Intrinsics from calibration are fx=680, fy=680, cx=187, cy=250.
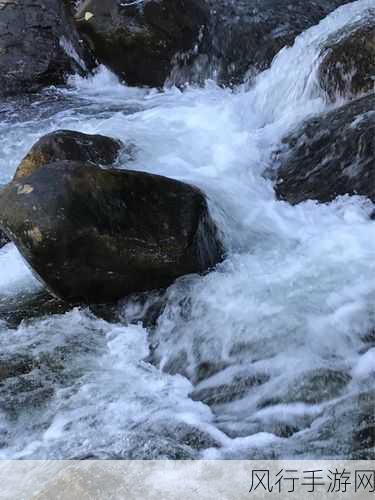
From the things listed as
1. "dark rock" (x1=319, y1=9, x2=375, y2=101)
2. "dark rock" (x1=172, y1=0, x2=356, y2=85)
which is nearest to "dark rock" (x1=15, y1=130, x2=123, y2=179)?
"dark rock" (x1=319, y1=9, x2=375, y2=101)

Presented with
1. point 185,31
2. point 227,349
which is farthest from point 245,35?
point 227,349

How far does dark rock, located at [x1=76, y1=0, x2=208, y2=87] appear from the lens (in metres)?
8.90

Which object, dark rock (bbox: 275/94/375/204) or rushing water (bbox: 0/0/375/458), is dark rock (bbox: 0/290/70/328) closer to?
rushing water (bbox: 0/0/375/458)

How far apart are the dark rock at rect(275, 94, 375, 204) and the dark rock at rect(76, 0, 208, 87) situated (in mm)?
3375

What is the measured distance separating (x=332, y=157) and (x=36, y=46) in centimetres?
506

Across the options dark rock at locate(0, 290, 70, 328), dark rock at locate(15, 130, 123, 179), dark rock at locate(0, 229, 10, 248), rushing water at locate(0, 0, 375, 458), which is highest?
dark rock at locate(15, 130, 123, 179)

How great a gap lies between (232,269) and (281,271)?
352 mm

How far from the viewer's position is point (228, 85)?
28.0 ft

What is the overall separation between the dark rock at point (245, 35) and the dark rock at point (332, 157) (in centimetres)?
253

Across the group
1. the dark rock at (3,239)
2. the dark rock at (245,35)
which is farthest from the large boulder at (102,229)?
the dark rock at (245,35)

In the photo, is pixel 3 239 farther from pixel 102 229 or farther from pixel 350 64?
pixel 350 64

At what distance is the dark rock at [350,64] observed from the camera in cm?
618

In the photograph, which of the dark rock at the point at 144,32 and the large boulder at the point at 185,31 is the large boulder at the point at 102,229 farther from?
the dark rock at the point at 144,32

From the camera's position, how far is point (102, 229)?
450 cm
